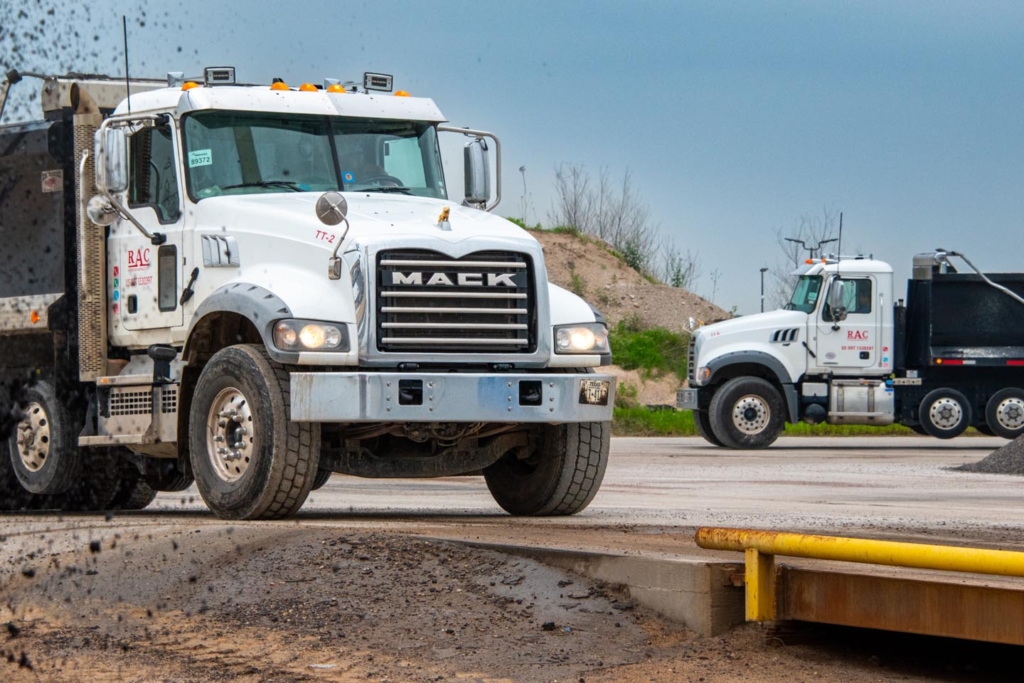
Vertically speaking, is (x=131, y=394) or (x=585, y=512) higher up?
(x=131, y=394)

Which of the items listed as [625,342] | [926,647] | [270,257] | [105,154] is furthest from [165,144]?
[625,342]

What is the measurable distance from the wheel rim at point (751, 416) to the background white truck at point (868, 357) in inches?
0.6

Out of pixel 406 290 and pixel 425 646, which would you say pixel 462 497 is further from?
pixel 425 646

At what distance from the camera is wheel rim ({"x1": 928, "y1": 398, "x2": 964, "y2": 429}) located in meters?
26.3

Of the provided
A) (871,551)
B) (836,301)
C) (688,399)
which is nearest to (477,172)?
(871,551)

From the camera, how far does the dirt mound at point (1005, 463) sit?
61.2 ft

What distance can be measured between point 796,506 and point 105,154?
604 cm

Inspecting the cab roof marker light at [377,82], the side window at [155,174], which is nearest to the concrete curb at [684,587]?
the side window at [155,174]

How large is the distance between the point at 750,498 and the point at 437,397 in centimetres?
495

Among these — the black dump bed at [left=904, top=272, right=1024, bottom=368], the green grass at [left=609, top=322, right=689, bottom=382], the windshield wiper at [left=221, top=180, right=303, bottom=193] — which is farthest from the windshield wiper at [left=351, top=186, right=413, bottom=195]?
the green grass at [left=609, top=322, right=689, bottom=382]

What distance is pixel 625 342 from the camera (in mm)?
53469

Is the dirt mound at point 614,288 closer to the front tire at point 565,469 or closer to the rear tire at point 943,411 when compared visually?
the rear tire at point 943,411

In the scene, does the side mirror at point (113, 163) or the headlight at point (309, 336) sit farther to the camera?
the side mirror at point (113, 163)

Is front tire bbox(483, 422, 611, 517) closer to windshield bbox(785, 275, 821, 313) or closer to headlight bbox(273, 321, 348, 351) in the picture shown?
headlight bbox(273, 321, 348, 351)
